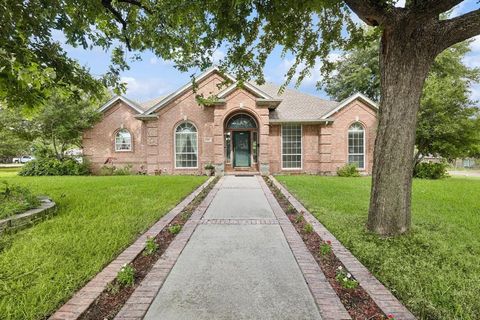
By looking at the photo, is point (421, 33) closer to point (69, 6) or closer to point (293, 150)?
point (69, 6)

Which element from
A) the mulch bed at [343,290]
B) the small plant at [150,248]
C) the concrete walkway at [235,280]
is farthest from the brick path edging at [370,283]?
the small plant at [150,248]

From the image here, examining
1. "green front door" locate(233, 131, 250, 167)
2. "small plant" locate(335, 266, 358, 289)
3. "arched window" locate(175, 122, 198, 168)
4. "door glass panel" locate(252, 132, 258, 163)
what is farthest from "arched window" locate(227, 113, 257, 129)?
"small plant" locate(335, 266, 358, 289)

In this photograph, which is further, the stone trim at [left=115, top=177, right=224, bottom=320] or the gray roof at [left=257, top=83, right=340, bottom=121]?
the gray roof at [left=257, top=83, right=340, bottom=121]

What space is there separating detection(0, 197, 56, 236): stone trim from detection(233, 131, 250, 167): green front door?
1183cm

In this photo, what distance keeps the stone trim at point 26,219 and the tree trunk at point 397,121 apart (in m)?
6.80

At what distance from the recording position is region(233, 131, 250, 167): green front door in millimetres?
17125

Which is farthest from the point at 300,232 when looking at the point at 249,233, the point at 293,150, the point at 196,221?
the point at 293,150

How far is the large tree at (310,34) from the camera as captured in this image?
4430 millimetres

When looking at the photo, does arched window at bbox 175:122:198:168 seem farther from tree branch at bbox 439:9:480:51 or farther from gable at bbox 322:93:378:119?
tree branch at bbox 439:9:480:51

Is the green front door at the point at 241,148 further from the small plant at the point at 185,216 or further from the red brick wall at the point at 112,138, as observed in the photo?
the small plant at the point at 185,216

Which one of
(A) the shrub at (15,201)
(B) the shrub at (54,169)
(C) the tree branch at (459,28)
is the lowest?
(A) the shrub at (15,201)

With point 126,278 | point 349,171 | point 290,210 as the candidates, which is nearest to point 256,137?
point 349,171

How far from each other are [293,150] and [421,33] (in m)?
12.8

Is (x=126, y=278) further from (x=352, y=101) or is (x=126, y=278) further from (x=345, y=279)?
(x=352, y=101)
